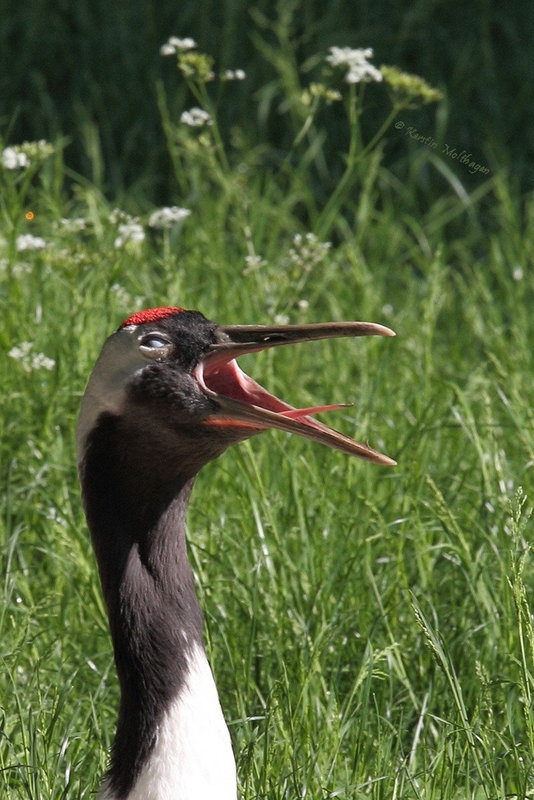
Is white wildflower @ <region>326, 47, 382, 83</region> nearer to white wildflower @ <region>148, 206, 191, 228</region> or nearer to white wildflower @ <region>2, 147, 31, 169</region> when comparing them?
white wildflower @ <region>148, 206, 191, 228</region>

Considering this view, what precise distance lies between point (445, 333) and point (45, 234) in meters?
1.40

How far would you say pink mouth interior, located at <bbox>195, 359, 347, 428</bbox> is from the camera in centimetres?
209

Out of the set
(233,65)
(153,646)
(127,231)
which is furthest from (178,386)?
(233,65)

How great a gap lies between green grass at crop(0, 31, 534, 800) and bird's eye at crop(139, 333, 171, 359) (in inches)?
22.5

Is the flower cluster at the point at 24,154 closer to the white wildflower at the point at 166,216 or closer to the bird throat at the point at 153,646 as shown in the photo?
the white wildflower at the point at 166,216

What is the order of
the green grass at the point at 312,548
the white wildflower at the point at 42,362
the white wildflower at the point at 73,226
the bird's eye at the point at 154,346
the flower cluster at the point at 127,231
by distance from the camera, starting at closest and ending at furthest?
the bird's eye at the point at 154,346 → the green grass at the point at 312,548 → the white wildflower at the point at 42,362 → the flower cluster at the point at 127,231 → the white wildflower at the point at 73,226

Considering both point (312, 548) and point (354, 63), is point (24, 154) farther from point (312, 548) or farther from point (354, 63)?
point (312, 548)

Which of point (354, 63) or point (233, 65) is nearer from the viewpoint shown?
point (354, 63)

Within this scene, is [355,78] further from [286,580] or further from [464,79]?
[464,79]

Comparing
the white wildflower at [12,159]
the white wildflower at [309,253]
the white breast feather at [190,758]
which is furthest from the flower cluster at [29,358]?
the white breast feather at [190,758]

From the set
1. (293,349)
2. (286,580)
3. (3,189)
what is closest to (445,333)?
(293,349)

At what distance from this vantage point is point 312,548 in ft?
9.90

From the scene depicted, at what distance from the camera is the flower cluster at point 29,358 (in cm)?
337

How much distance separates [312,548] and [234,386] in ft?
3.01
